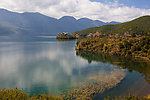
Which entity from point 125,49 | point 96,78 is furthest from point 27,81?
point 125,49

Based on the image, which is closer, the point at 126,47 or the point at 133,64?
the point at 133,64

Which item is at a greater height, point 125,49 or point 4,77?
point 125,49

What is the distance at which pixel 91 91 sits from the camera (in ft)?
102

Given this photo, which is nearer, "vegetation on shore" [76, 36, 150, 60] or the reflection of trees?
the reflection of trees

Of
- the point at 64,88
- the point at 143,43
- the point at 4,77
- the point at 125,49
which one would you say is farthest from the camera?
the point at 125,49

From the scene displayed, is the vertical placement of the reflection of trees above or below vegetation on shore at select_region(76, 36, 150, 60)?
below

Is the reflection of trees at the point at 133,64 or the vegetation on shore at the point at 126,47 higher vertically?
the vegetation on shore at the point at 126,47

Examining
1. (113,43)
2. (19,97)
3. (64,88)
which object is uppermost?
(113,43)

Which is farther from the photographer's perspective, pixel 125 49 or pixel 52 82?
pixel 125 49

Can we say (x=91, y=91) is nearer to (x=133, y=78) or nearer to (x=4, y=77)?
(x=133, y=78)

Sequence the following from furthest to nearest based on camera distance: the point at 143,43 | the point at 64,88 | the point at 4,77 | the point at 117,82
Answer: the point at 143,43 < the point at 4,77 < the point at 117,82 < the point at 64,88

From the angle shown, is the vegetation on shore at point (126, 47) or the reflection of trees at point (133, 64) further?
the vegetation on shore at point (126, 47)

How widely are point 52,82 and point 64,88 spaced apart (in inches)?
240

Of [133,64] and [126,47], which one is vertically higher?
[126,47]
